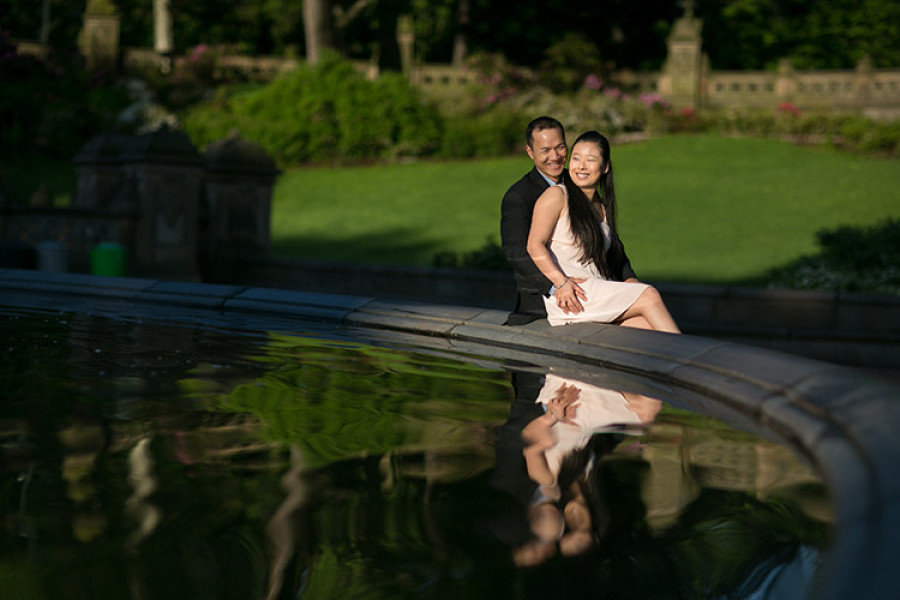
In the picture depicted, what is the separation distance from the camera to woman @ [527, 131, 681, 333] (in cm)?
589

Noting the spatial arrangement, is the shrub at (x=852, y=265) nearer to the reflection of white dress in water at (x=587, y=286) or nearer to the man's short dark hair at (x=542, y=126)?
the reflection of white dress in water at (x=587, y=286)

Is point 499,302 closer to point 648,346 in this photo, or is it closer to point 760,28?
point 648,346

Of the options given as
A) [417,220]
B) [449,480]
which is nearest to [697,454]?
[449,480]

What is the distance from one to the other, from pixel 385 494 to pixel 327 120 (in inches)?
1102

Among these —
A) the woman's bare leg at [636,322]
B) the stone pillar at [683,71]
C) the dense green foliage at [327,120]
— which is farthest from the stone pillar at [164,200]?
the stone pillar at [683,71]

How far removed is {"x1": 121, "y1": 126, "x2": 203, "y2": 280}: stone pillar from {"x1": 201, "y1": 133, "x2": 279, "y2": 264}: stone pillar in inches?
18.8

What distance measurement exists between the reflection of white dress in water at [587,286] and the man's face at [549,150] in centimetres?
16

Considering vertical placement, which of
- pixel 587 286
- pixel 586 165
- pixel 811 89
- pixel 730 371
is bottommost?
pixel 730 371

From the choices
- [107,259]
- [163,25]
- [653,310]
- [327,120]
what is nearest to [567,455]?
[653,310]

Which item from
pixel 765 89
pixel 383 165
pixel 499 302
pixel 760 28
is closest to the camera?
pixel 499 302

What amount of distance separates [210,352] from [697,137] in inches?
1062

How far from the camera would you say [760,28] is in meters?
45.3

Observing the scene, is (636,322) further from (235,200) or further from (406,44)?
(406,44)

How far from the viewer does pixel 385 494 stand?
3.29 metres
